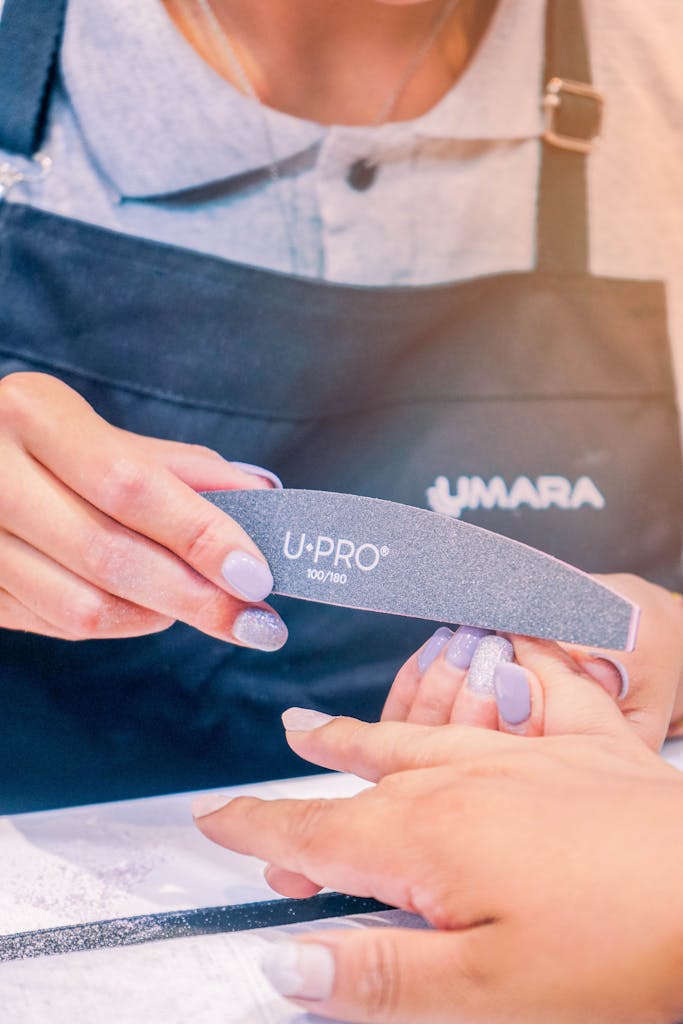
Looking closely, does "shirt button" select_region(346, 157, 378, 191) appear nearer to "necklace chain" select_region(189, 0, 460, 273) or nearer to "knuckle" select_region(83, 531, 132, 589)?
"necklace chain" select_region(189, 0, 460, 273)

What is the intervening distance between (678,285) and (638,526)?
5.7 inches

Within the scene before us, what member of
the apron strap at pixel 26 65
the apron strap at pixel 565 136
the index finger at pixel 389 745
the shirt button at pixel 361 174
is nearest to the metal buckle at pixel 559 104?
the apron strap at pixel 565 136

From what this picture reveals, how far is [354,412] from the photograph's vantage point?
0.49 meters

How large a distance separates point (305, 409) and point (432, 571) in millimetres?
190

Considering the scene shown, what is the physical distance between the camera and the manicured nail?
0.31 m

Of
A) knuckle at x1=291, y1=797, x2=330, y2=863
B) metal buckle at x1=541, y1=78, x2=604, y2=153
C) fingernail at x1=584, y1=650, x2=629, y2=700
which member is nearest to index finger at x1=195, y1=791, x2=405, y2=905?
knuckle at x1=291, y1=797, x2=330, y2=863

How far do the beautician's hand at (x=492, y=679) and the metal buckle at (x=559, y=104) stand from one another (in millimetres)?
263

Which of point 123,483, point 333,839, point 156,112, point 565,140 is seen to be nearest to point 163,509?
point 123,483

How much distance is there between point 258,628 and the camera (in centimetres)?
→ 33

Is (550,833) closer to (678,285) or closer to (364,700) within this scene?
(364,700)

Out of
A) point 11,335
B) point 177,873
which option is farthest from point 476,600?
point 11,335

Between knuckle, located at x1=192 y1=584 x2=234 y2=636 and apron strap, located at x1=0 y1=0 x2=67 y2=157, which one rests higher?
apron strap, located at x1=0 y1=0 x2=67 y2=157

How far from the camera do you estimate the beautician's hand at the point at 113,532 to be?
1.04ft

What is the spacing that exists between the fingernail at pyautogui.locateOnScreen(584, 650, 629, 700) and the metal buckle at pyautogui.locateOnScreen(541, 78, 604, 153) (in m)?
0.32
